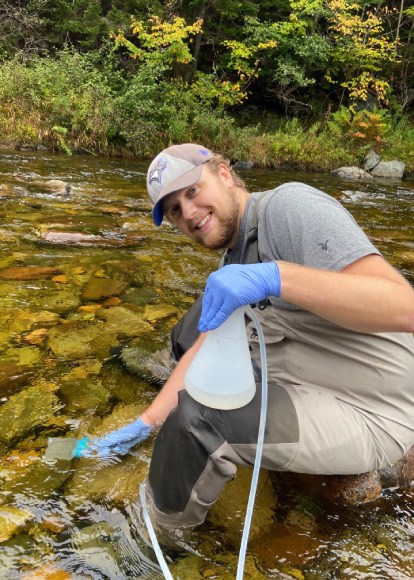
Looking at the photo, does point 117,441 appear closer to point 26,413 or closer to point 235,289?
point 26,413

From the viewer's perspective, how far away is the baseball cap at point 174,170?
2.09m

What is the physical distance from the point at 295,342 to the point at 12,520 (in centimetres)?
127

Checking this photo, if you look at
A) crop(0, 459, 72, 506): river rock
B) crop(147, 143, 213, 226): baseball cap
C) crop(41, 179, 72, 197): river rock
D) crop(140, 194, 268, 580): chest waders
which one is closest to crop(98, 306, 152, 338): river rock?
crop(0, 459, 72, 506): river rock

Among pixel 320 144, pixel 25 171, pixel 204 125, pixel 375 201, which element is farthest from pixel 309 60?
pixel 25 171

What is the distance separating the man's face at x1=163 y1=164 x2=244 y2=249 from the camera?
211 centimetres

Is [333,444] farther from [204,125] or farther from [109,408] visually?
[204,125]

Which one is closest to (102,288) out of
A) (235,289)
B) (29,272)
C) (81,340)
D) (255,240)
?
(29,272)

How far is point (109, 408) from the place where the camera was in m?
2.61

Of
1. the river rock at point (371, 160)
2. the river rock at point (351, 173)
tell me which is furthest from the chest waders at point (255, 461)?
the river rock at point (371, 160)

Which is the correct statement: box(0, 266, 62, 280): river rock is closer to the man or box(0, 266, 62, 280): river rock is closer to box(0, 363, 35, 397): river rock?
box(0, 363, 35, 397): river rock

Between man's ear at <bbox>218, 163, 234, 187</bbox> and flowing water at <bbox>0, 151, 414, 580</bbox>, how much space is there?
50.2 inches

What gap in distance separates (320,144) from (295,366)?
14.5 meters

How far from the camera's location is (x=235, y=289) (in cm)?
157

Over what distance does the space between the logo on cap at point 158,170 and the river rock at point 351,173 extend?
1275cm
